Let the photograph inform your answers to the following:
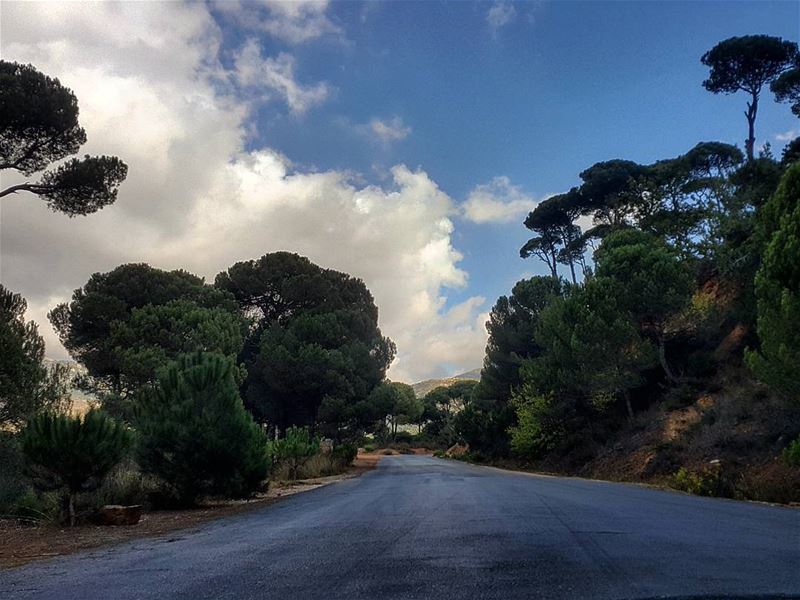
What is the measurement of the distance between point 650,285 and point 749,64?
19202 mm

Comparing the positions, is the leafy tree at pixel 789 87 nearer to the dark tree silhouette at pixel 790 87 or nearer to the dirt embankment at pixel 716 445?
the dark tree silhouette at pixel 790 87

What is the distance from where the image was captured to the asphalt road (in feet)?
14.2

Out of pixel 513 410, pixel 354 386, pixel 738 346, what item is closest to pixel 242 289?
pixel 354 386

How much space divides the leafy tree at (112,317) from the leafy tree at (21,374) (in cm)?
1396

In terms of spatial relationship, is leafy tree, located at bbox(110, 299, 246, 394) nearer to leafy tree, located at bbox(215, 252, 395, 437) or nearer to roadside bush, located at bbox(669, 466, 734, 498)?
leafy tree, located at bbox(215, 252, 395, 437)

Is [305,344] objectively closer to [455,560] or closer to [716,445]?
[716,445]

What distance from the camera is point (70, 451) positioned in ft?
36.5

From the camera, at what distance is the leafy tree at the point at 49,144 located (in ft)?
61.6

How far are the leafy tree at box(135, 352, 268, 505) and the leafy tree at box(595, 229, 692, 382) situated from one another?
23836 mm

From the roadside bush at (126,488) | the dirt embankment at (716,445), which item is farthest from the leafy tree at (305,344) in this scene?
the roadside bush at (126,488)

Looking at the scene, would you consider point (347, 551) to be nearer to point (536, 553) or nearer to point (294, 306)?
point (536, 553)

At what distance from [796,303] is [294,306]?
37.1 metres

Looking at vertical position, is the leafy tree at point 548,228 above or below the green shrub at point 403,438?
above

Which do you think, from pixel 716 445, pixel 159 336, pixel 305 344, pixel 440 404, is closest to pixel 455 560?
pixel 716 445
